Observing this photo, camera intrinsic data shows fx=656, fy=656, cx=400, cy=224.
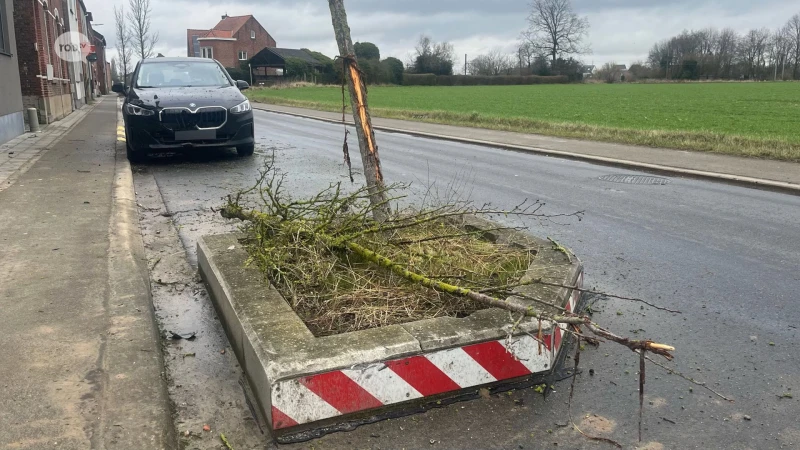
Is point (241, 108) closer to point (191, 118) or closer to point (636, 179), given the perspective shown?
point (191, 118)

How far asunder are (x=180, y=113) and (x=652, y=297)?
793 centimetres

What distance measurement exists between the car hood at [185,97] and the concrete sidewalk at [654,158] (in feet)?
21.9

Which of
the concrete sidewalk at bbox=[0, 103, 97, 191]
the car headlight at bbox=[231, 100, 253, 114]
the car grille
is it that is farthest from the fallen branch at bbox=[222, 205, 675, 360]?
the car headlight at bbox=[231, 100, 253, 114]

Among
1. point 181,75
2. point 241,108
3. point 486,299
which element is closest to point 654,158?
point 241,108

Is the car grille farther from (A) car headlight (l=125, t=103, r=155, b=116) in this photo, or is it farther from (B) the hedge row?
(B) the hedge row

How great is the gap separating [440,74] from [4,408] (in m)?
103

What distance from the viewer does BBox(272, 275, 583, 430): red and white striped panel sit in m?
2.72

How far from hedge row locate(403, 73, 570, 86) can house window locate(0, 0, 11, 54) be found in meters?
81.1

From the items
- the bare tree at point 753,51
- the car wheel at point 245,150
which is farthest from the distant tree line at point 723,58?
the car wheel at point 245,150

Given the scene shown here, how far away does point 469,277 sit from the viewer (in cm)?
378

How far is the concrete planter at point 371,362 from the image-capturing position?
2.74 metres

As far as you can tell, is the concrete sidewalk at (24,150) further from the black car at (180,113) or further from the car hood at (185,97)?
the car hood at (185,97)

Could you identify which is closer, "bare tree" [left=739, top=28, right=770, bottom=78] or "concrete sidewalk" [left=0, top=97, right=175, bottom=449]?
"concrete sidewalk" [left=0, top=97, right=175, bottom=449]

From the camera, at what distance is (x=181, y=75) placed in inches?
457
